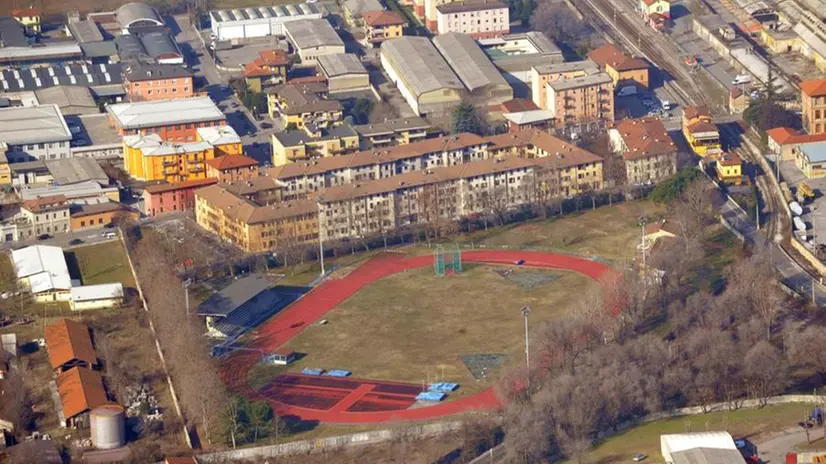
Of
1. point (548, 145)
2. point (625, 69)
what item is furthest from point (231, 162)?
point (625, 69)

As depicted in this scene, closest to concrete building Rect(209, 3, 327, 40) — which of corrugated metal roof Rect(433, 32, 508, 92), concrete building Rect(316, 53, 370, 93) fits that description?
concrete building Rect(316, 53, 370, 93)

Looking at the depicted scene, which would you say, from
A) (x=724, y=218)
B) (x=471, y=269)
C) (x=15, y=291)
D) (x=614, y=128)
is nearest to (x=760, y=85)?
(x=614, y=128)

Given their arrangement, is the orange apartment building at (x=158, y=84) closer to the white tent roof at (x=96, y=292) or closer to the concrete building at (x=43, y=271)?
the concrete building at (x=43, y=271)

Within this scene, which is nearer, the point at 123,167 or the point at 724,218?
the point at 724,218

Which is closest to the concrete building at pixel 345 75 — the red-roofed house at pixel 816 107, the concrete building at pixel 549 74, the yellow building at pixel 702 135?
the concrete building at pixel 549 74

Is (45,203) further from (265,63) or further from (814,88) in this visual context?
(814,88)

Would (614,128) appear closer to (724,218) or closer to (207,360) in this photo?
(724,218)
